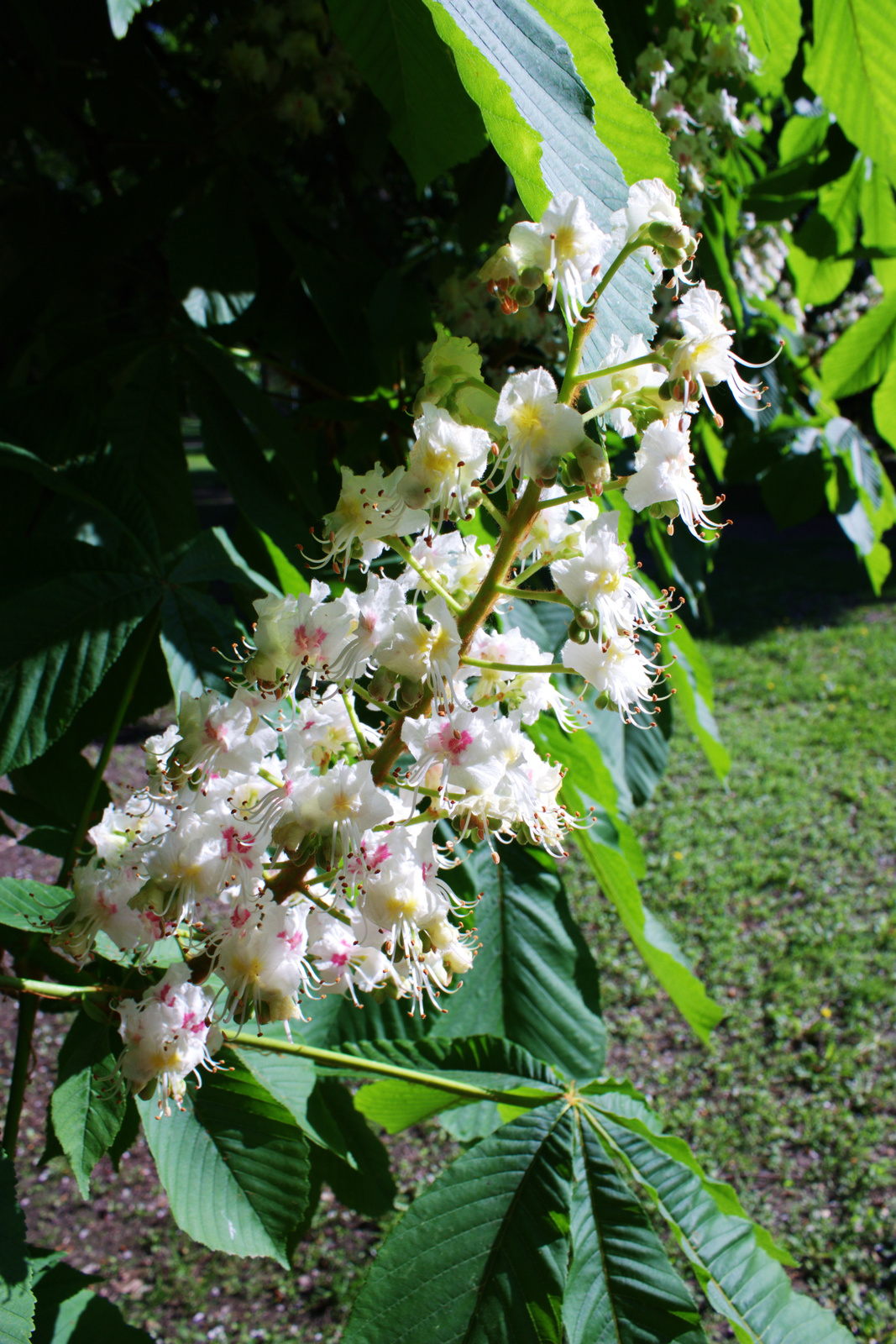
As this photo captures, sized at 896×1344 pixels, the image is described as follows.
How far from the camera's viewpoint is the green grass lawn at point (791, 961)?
3.18 m

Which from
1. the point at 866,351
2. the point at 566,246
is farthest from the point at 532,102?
the point at 866,351

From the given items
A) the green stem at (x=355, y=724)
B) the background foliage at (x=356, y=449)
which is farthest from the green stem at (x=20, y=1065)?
the green stem at (x=355, y=724)

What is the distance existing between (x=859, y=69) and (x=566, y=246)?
25.8 inches

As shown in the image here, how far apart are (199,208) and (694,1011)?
55.7 inches

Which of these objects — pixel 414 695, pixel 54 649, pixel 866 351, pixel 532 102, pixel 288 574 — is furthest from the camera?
pixel 866 351

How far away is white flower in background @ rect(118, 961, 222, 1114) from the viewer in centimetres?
77

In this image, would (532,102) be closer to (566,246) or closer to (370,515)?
(566,246)

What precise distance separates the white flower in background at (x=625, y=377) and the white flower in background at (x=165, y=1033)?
1.72 ft

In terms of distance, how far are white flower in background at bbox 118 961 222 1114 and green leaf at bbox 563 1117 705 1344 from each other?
360mm

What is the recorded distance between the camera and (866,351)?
1.89 m

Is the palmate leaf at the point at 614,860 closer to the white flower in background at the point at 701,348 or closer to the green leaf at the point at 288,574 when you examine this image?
the green leaf at the point at 288,574

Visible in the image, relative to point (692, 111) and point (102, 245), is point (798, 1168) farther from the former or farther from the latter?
point (102, 245)

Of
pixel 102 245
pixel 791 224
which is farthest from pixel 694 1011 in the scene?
pixel 791 224

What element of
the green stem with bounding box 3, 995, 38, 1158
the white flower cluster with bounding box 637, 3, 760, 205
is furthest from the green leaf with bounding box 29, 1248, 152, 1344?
the white flower cluster with bounding box 637, 3, 760, 205
